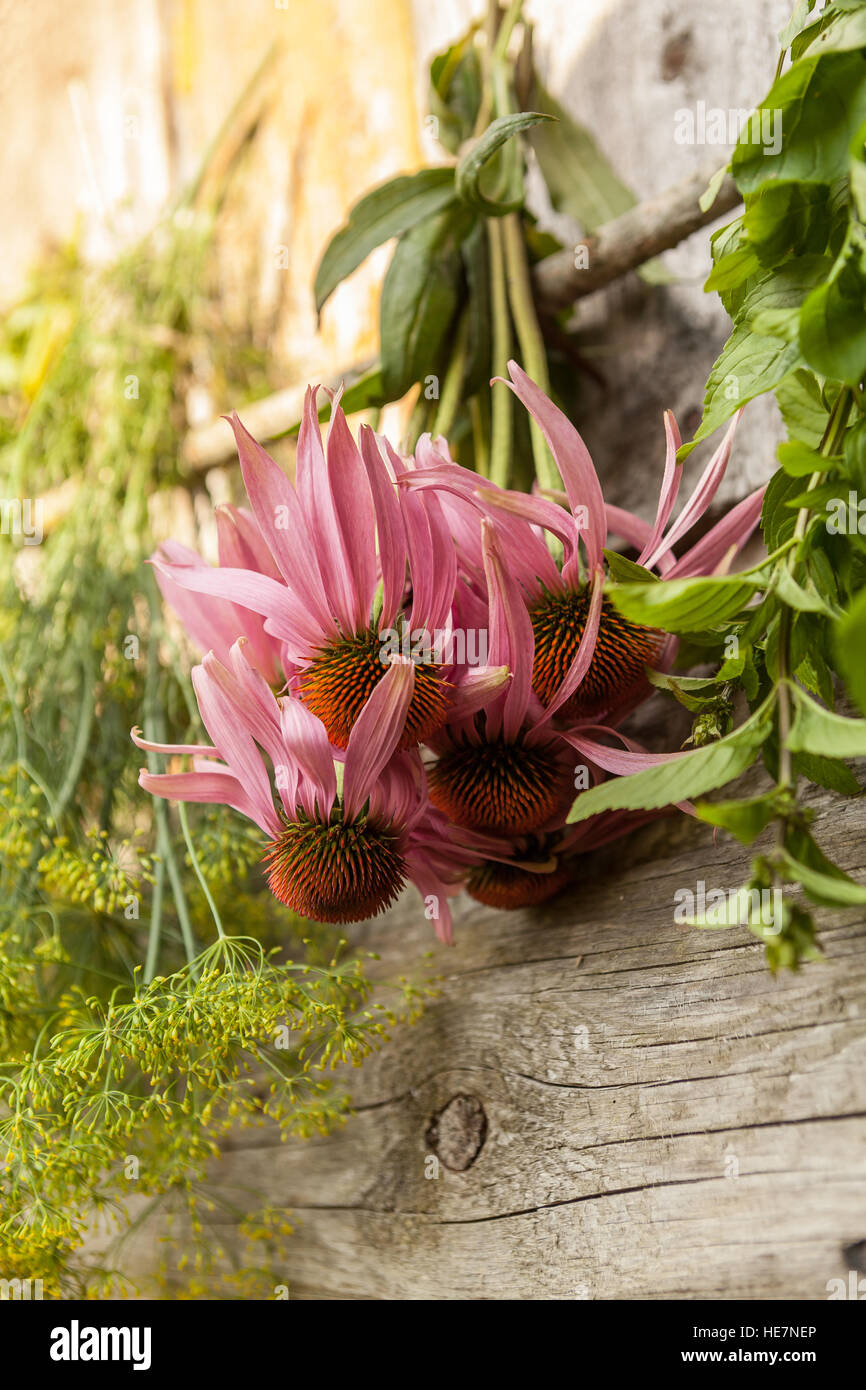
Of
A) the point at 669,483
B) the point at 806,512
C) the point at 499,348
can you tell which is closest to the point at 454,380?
the point at 499,348

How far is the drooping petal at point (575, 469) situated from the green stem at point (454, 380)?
174 mm

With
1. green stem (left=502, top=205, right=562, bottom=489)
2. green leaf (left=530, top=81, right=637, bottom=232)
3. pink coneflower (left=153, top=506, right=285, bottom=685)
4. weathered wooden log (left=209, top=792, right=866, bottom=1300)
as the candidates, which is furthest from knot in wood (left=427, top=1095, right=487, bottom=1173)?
green leaf (left=530, top=81, right=637, bottom=232)

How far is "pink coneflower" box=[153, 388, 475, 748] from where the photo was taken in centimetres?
51

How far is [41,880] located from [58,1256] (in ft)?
0.75

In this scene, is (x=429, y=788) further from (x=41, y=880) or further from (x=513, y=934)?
(x=41, y=880)

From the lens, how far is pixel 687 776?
1.30ft

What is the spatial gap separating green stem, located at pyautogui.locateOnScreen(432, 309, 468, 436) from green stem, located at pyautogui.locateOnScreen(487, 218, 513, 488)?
2 cm

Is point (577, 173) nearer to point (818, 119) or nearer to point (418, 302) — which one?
point (418, 302)

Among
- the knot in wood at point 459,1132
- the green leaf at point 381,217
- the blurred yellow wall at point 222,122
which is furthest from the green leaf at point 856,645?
the blurred yellow wall at point 222,122

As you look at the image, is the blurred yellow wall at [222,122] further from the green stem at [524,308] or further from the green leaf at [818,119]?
the green leaf at [818,119]

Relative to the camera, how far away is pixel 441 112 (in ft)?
2.64

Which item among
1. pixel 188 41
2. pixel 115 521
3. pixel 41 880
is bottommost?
pixel 41 880

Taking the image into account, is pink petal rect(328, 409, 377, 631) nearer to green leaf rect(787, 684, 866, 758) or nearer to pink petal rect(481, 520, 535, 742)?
pink petal rect(481, 520, 535, 742)

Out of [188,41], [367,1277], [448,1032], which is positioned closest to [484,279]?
[448,1032]
